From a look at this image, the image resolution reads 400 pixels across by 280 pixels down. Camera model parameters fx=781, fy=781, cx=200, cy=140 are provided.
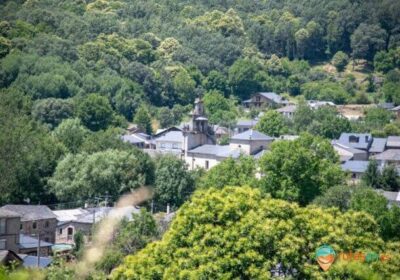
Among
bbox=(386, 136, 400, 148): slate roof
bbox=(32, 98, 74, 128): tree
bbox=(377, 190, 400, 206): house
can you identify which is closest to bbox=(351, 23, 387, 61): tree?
bbox=(386, 136, 400, 148): slate roof

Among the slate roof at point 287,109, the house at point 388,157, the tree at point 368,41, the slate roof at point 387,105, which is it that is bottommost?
the house at point 388,157

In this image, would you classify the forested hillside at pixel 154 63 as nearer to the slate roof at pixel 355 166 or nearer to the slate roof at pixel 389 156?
the slate roof at pixel 389 156

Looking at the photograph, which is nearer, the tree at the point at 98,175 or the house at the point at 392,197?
the house at the point at 392,197

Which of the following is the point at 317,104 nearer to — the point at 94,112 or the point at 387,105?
the point at 387,105

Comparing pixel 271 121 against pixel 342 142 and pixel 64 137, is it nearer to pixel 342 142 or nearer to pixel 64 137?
pixel 342 142

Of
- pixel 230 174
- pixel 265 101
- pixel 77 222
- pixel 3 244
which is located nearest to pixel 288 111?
pixel 265 101

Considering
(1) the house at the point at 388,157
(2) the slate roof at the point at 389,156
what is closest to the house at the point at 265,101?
(2) the slate roof at the point at 389,156

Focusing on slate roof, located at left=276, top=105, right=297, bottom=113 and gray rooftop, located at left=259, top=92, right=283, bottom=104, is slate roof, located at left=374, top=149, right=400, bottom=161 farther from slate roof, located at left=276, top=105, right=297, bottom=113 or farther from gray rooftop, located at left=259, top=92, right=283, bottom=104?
gray rooftop, located at left=259, top=92, right=283, bottom=104

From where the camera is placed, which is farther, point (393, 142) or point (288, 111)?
point (288, 111)
